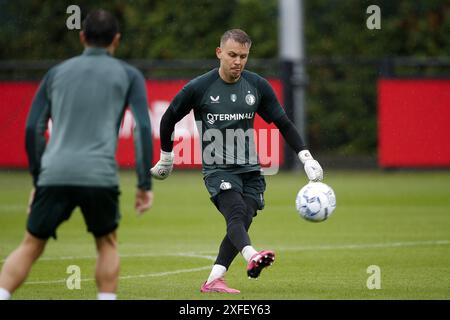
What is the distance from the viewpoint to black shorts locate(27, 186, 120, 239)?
7879 millimetres

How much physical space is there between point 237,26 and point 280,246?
20557mm

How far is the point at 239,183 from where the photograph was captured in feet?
33.7

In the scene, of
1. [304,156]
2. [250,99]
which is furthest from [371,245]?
[250,99]

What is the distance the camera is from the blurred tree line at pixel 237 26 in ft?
110

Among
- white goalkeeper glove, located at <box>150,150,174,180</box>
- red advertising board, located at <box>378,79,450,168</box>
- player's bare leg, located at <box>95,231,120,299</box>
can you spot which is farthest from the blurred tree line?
player's bare leg, located at <box>95,231,120,299</box>

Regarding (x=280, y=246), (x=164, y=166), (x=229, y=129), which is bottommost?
(x=280, y=246)

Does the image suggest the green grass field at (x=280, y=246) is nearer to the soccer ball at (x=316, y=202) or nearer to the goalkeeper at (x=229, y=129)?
the soccer ball at (x=316, y=202)

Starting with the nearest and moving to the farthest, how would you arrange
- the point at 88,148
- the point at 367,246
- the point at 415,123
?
the point at 88,148 → the point at 367,246 → the point at 415,123

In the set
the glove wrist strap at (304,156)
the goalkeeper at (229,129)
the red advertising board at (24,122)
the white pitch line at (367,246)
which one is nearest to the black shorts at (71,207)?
the goalkeeper at (229,129)

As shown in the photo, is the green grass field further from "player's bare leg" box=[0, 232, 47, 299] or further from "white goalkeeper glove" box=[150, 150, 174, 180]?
"player's bare leg" box=[0, 232, 47, 299]

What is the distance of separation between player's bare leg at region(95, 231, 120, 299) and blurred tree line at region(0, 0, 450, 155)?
77.3 ft

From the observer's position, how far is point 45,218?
26.1 ft

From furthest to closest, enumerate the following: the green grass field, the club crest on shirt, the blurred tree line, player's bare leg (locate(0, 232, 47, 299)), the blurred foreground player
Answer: the blurred tree line → the green grass field → the club crest on shirt → player's bare leg (locate(0, 232, 47, 299)) → the blurred foreground player

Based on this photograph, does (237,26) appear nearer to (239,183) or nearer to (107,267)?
(239,183)
